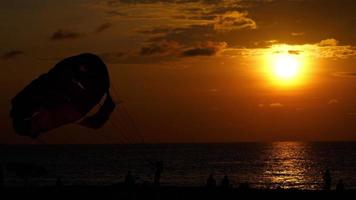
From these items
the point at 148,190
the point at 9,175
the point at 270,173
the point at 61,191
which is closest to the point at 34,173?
the point at 61,191

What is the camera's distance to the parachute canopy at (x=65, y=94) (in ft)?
88.4

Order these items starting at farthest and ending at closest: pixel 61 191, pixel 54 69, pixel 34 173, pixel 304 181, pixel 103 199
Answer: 1. pixel 304 181
2. pixel 34 173
3. pixel 61 191
4. pixel 103 199
5. pixel 54 69

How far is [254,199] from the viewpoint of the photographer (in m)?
31.0

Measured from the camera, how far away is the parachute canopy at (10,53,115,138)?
27.0 meters

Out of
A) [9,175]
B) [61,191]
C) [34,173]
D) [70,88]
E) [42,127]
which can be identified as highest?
[70,88]

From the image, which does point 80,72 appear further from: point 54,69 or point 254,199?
point 254,199

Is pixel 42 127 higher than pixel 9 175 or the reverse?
higher

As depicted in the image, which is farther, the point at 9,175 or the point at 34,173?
the point at 9,175

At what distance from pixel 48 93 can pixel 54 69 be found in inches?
39.2

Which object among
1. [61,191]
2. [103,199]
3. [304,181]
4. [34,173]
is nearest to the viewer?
[103,199]

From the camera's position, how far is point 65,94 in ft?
90.6

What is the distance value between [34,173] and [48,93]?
27075mm

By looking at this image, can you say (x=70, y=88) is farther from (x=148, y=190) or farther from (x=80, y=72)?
(x=148, y=190)

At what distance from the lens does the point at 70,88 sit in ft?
90.7
